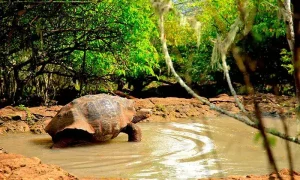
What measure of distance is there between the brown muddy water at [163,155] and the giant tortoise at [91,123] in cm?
20

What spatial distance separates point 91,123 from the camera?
8.02m

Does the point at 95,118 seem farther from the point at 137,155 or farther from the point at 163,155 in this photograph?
the point at 163,155

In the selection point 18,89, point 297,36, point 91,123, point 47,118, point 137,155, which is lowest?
point 137,155

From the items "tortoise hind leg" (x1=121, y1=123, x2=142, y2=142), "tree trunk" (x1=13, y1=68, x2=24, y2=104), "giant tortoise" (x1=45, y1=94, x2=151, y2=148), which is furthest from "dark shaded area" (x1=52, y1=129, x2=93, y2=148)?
"tree trunk" (x1=13, y1=68, x2=24, y2=104)

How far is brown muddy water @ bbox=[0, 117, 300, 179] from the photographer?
5.88 meters

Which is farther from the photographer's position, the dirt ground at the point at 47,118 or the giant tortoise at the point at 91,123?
the giant tortoise at the point at 91,123

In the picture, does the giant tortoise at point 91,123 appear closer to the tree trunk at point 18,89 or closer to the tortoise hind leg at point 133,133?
the tortoise hind leg at point 133,133

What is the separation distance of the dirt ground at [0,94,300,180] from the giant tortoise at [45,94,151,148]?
1.61 metres

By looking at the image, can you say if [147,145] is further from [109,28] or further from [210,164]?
[109,28]

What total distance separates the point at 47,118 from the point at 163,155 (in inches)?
182

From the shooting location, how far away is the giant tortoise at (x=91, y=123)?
7.94 m

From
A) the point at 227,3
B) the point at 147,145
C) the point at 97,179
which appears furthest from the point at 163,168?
the point at 227,3

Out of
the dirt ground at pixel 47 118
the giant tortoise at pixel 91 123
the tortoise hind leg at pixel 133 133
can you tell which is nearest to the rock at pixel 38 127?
the dirt ground at pixel 47 118

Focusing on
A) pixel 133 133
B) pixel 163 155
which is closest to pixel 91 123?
pixel 133 133
